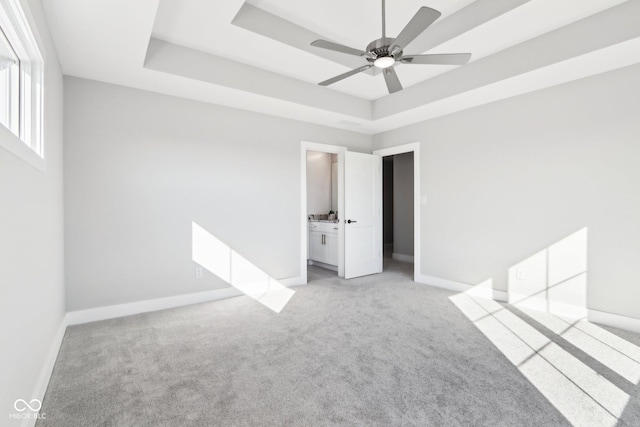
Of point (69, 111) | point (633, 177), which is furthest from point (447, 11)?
point (69, 111)

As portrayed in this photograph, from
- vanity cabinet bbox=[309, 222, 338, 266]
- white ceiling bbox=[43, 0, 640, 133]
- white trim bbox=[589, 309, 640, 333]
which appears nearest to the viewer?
white ceiling bbox=[43, 0, 640, 133]

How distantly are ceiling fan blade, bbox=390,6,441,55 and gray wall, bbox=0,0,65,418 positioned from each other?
218 centimetres

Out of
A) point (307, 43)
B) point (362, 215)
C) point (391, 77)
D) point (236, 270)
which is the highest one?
point (307, 43)

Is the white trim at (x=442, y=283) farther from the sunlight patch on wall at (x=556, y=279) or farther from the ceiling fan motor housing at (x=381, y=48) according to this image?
the ceiling fan motor housing at (x=381, y=48)

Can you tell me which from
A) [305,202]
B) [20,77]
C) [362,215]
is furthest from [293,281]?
[20,77]

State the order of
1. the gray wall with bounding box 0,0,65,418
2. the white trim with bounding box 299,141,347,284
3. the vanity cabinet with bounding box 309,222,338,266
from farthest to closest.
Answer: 1. the vanity cabinet with bounding box 309,222,338,266
2. the white trim with bounding box 299,141,347,284
3. the gray wall with bounding box 0,0,65,418

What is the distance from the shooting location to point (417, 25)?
6.42 feet

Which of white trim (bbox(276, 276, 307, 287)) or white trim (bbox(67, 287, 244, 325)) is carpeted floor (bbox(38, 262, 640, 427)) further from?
white trim (bbox(276, 276, 307, 287))

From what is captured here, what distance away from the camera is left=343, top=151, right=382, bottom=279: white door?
5.03 meters

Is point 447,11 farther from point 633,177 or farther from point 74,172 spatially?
point 74,172

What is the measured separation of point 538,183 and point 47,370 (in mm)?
4773

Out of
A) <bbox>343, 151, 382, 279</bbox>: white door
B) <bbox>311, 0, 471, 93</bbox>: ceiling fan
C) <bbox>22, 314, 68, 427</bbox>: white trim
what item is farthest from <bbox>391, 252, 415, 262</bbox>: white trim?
<bbox>22, 314, 68, 427</bbox>: white trim

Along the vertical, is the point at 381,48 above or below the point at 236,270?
above

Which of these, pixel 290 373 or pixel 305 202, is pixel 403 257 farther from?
pixel 290 373
